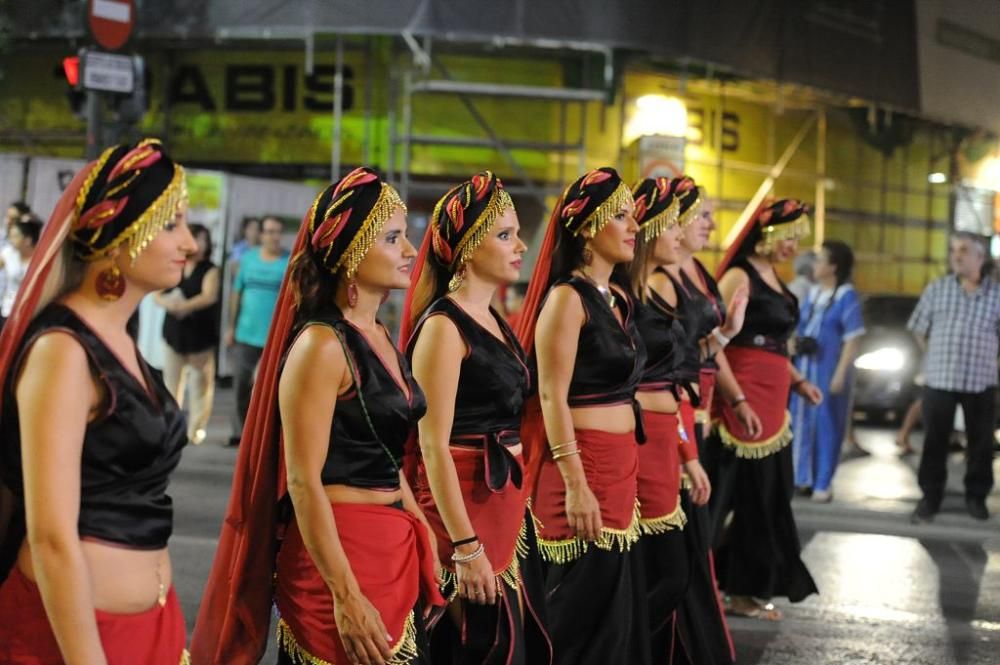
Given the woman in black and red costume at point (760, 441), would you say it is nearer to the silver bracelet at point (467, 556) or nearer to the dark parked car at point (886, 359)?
the silver bracelet at point (467, 556)

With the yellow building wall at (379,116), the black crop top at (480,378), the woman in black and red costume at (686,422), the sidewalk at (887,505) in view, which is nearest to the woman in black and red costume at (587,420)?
the woman in black and red costume at (686,422)

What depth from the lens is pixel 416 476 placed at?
4.50 meters

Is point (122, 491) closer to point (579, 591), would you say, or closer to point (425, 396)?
point (425, 396)

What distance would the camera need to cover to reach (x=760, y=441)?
24.4 feet

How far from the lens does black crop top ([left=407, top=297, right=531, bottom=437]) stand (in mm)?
4383

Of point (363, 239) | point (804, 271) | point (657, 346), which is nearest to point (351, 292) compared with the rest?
point (363, 239)

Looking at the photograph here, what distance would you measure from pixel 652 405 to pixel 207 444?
27.0 feet

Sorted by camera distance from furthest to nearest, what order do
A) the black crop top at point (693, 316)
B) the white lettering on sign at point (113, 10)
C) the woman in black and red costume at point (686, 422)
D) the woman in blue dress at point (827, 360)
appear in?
the white lettering on sign at point (113, 10)
the woman in blue dress at point (827, 360)
the black crop top at point (693, 316)
the woman in black and red costume at point (686, 422)

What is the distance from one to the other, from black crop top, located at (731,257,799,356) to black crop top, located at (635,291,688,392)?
4.87 ft

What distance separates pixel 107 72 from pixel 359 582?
32.4 feet

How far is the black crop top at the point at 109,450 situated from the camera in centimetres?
278

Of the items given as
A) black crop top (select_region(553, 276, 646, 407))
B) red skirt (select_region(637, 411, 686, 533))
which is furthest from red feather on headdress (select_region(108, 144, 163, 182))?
red skirt (select_region(637, 411, 686, 533))

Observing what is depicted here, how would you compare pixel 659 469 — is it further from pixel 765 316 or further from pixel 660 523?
pixel 765 316

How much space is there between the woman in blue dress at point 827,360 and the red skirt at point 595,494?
649cm
